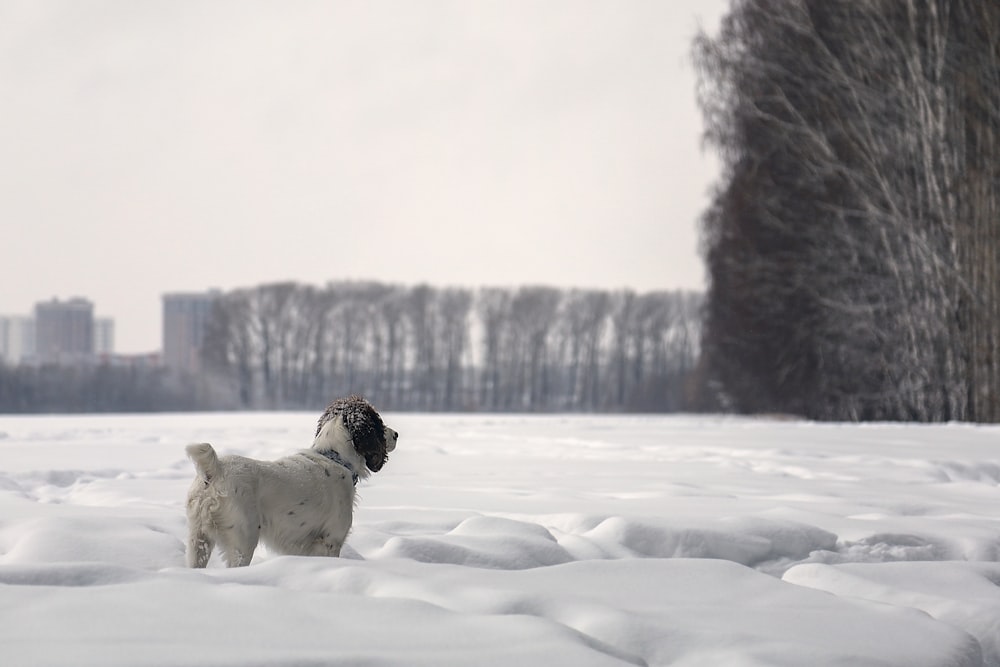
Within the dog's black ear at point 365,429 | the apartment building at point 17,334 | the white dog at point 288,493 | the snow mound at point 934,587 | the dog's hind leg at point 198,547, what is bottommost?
the snow mound at point 934,587

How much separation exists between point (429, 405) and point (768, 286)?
3757cm

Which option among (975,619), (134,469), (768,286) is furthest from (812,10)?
(975,619)

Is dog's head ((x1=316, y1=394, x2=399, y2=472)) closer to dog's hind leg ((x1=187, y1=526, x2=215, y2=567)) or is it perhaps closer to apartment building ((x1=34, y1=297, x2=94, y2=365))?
dog's hind leg ((x1=187, y1=526, x2=215, y2=567))

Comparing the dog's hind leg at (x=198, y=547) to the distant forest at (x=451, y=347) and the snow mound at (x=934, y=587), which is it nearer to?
the snow mound at (x=934, y=587)

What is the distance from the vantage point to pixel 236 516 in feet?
10.8

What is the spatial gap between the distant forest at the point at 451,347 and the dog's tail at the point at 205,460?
47588mm

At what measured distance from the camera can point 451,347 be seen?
5694 centimetres

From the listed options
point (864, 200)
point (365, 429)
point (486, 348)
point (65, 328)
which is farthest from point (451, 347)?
point (365, 429)

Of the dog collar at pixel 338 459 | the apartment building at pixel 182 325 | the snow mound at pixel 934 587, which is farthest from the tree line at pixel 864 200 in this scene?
the apartment building at pixel 182 325

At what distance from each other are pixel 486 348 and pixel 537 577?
5440 cm

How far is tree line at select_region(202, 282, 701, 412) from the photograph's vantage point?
53656 millimetres

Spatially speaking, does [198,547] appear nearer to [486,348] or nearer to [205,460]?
[205,460]

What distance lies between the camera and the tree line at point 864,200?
52.1 feet

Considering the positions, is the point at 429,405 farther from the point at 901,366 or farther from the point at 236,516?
the point at 236,516
